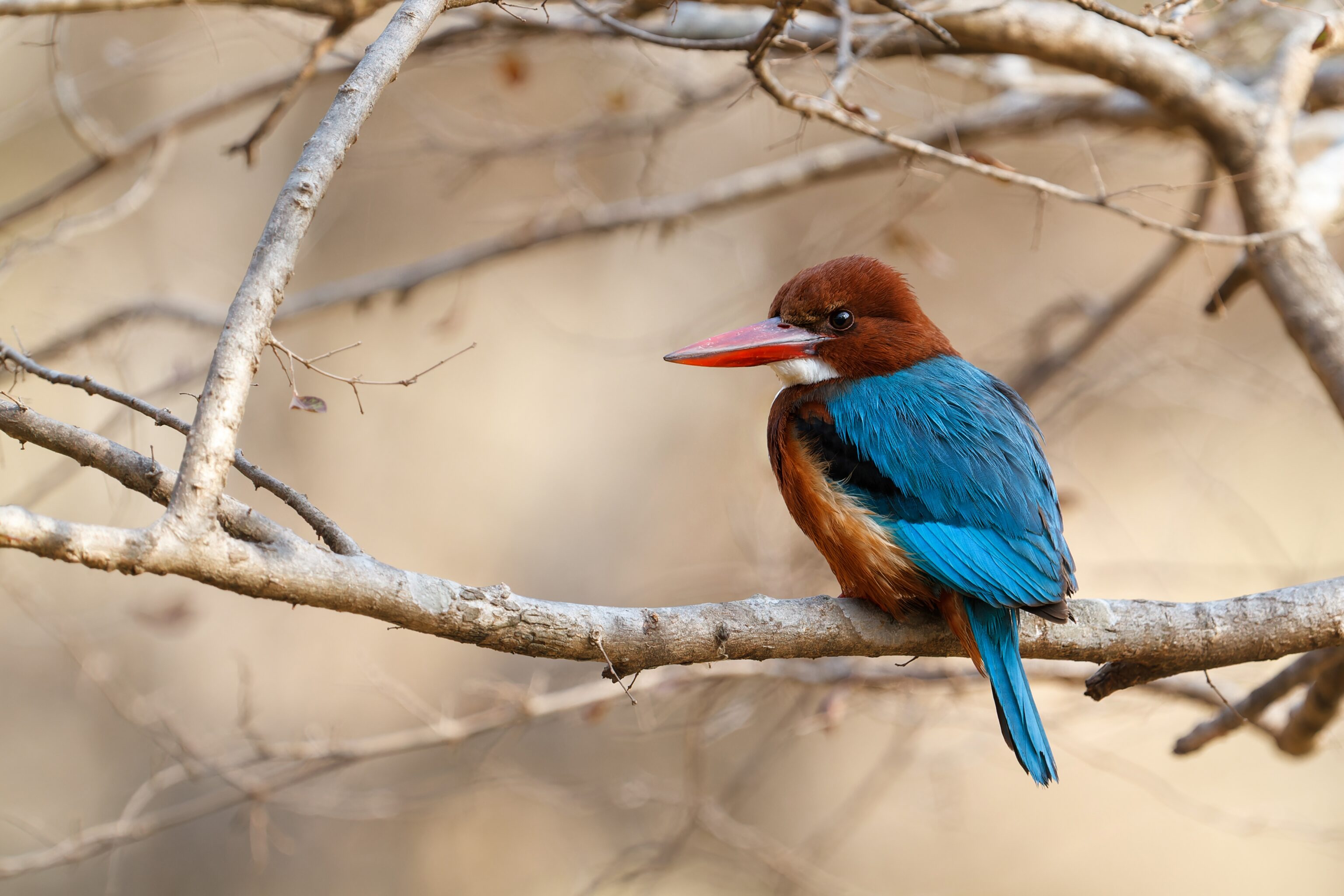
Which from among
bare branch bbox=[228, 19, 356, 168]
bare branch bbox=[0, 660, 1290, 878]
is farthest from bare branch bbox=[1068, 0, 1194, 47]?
bare branch bbox=[228, 19, 356, 168]

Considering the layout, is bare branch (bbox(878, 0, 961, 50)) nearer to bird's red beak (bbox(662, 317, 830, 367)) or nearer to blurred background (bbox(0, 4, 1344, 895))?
bird's red beak (bbox(662, 317, 830, 367))

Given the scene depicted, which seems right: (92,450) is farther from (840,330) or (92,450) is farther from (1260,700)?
(1260,700)

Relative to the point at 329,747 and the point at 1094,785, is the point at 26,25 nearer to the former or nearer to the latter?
the point at 329,747

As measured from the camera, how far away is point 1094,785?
5188 millimetres

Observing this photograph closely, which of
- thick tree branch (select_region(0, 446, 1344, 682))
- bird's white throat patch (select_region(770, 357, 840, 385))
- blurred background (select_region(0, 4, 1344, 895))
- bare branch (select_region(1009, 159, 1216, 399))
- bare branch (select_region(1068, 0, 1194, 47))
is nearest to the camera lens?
thick tree branch (select_region(0, 446, 1344, 682))

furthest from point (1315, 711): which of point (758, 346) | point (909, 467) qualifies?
point (758, 346)

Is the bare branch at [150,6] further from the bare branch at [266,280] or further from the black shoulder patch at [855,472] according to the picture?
the black shoulder patch at [855,472]

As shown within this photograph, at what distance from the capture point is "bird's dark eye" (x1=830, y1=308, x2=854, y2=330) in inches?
93.0

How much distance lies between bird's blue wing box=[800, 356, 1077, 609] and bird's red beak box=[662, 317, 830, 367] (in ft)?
0.50

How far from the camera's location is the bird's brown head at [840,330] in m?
2.33

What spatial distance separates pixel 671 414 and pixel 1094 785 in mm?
3056

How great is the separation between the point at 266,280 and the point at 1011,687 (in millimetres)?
1403

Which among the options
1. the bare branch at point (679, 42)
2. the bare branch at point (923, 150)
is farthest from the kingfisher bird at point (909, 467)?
the bare branch at point (679, 42)

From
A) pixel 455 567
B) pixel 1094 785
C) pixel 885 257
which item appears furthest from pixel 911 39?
pixel 1094 785
